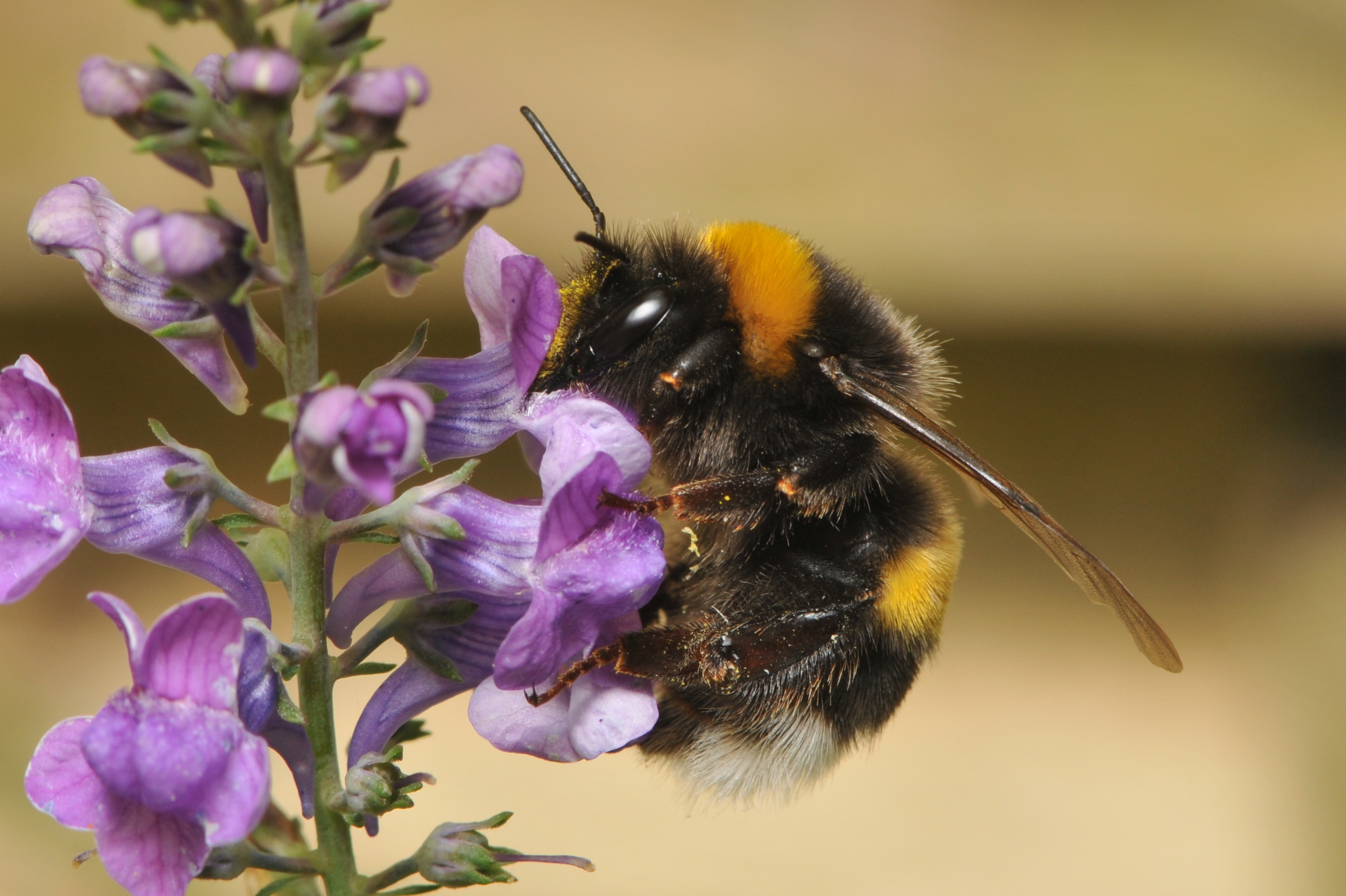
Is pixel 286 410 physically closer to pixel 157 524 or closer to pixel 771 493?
pixel 157 524

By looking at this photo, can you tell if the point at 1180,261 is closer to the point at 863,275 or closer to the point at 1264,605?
the point at 863,275

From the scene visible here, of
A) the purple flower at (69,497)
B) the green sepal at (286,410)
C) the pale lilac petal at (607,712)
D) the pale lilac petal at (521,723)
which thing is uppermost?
the green sepal at (286,410)

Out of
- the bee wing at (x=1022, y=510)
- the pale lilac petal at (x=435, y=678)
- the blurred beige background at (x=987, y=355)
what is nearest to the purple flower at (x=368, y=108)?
the pale lilac petal at (x=435, y=678)

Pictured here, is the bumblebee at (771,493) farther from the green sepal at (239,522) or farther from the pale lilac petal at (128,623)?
the pale lilac petal at (128,623)

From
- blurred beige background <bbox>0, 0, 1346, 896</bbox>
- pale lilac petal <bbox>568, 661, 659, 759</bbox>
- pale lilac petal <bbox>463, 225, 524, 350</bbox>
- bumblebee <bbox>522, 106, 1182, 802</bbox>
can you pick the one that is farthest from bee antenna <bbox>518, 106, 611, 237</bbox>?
blurred beige background <bbox>0, 0, 1346, 896</bbox>

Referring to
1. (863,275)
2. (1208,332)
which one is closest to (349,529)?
(863,275)

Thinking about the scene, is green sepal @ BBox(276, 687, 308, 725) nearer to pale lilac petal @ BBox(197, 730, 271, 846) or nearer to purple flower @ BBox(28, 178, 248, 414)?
pale lilac petal @ BBox(197, 730, 271, 846)
